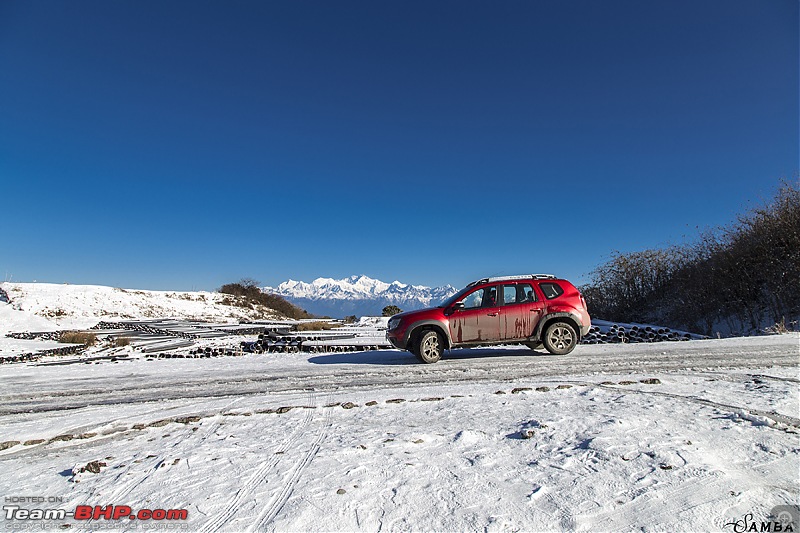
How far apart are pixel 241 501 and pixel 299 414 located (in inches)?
83.7

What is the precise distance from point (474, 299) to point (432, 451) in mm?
5979

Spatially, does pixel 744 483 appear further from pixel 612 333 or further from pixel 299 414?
pixel 612 333

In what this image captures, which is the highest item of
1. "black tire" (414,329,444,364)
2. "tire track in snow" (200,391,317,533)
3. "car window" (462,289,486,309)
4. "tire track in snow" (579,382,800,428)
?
"car window" (462,289,486,309)

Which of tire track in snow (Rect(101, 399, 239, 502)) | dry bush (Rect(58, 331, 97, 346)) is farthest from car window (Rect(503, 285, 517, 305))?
dry bush (Rect(58, 331, 97, 346))

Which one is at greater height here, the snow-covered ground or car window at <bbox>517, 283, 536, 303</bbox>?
car window at <bbox>517, 283, 536, 303</bbox>

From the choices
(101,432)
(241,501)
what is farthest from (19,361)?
(241,501)

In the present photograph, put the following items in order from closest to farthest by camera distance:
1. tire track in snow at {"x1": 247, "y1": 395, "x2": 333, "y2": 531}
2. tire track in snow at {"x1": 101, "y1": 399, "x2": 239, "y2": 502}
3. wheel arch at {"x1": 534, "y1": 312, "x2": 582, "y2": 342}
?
tire track in snow at {"x1": 247, "y1": 395, "x2": 333, "y2": 531}, tire track in snow at {"x1": 101, "y1": 399, "x2": 239, "y2": 502}, wheel arch at {"x1": 534, "y1": 312, "x2": 582, "y2": 342}

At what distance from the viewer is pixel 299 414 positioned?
4.75 meters

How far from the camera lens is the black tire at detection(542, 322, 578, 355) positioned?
351 inches

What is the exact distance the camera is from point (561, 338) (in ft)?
29.5

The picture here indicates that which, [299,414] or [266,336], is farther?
[266,336]

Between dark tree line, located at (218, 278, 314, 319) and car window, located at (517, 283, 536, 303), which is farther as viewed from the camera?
dark tree line, located at (218, 278, 314, 319)

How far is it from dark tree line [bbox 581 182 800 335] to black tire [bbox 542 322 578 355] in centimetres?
1119

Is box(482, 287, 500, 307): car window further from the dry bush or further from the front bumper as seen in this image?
the dry bush
